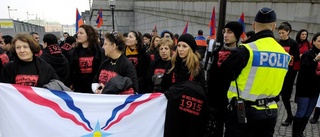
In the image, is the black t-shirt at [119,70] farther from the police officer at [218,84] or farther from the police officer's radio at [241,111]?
the police officer's radio at [241,111]

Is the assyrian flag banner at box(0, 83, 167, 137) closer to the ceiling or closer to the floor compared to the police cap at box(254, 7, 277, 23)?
closer to the floor

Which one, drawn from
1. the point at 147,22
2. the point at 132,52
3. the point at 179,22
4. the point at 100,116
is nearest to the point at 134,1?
the point at 147,22

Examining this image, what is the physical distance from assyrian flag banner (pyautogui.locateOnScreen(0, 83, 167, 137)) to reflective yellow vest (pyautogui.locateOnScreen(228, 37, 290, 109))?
127 cm

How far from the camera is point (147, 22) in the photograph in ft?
79.2

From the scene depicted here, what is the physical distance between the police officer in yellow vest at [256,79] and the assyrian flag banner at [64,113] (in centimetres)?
113

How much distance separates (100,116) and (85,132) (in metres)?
0.25

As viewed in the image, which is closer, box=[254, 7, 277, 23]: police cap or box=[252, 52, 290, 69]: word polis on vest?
box=[252, 52, 290, 69]: word polis on vest

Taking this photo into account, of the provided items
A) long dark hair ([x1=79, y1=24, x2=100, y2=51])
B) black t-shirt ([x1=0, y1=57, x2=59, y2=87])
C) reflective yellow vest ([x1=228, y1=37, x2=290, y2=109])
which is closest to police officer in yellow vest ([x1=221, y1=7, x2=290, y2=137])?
reflective yellow vest ([x1=228, y1=37, x2=290, y2=109])

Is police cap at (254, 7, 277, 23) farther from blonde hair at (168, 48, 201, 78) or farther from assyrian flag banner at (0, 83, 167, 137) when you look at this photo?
assyrian flag banner at (0, 83, 167, 137)

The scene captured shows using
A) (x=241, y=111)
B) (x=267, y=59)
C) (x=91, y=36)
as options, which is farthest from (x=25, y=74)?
(x=267, y=59)

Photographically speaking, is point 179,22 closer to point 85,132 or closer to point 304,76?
point 304,76

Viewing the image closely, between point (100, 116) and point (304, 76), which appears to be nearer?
point (100, 116)

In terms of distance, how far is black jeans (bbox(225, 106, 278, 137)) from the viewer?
2730 mm

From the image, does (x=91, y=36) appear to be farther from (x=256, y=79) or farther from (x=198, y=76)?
(x=256, y=79)
